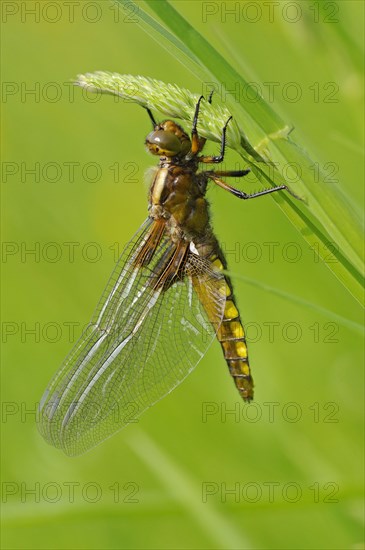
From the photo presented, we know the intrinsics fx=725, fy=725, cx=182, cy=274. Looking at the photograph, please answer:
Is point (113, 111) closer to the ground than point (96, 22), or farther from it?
closer to the ground

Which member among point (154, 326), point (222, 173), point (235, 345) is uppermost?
point (222, 173)

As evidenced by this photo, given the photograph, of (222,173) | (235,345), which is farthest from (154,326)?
(222,173)

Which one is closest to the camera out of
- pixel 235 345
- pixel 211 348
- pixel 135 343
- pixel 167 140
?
pixel 167 140

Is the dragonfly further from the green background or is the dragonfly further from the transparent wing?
the green background

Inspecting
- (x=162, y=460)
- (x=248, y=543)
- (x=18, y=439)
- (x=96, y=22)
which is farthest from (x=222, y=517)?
(x=96, y=22)

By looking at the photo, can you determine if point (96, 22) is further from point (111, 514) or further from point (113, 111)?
point (111, 514)

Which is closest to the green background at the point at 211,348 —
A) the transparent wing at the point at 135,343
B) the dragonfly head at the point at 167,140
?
the transparent wing at the point at 135,343

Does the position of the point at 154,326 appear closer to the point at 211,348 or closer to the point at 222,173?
the point at 211,348
